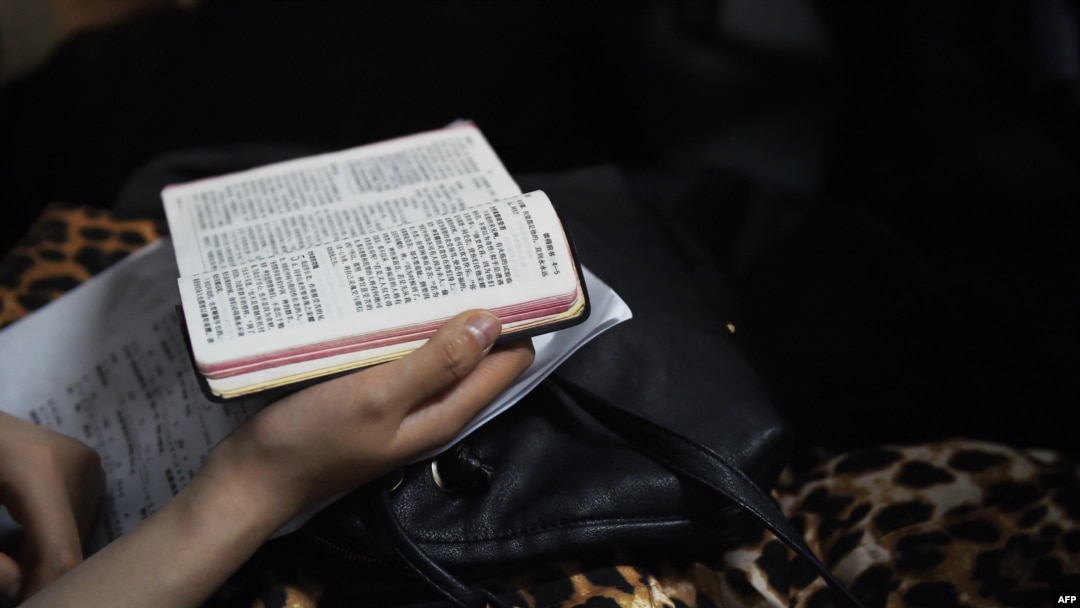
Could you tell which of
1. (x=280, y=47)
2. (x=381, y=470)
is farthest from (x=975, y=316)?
(x=280, y=47)

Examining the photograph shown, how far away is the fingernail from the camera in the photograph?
466mm

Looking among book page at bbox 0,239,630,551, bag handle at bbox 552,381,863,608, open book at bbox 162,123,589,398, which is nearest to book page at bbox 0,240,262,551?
book page at bbox 0,239,630,551

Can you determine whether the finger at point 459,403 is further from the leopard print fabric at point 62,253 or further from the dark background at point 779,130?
the leopard print fabric at point 62,253

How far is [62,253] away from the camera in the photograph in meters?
0.77

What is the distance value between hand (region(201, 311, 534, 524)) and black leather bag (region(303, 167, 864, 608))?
50mm

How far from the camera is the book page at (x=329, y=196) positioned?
1.91 ft

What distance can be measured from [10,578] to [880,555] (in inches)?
23.5

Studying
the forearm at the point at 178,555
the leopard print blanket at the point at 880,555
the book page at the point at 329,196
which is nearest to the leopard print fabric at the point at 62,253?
the leopard print blanket at the point at 880,555

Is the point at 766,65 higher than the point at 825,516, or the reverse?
the point at 766,65

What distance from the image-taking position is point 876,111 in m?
1.10

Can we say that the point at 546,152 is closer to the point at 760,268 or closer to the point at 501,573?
the point at 760,268

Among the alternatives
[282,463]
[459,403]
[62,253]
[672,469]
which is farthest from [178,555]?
A: [62,253]

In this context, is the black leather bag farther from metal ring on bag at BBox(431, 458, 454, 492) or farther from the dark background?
the dark background

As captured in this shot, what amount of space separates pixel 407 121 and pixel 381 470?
719 mm
